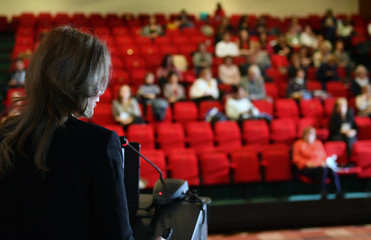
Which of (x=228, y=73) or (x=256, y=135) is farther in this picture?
(x=228, y=73)

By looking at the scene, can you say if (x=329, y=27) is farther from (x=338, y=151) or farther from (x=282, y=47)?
(x=338, y=151)

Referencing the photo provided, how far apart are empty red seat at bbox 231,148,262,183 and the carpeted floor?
460 mm

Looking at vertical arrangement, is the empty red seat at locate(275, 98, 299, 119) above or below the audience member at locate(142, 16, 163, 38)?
below

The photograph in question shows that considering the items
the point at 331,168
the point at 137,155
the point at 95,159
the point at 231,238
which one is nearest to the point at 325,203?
the point at 331,168

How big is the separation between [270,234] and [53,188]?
1903mm

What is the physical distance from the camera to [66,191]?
0.54m

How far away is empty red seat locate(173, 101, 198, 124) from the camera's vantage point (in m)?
3.38

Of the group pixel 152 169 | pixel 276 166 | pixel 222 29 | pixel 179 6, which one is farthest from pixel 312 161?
pixel 179 6

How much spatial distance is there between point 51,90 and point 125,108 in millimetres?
2700

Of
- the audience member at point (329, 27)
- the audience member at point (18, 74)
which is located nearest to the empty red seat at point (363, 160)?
the audience member at point (18, 74)

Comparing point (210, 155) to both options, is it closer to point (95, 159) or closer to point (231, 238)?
point (231, 238)

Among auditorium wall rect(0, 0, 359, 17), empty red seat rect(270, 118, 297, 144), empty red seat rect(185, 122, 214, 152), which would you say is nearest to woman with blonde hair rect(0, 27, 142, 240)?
empty red seat rect(185, 122, 214, 152)

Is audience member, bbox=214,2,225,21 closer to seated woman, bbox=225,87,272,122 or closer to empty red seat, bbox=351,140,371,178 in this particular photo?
seated woman, bbox=225,87,272,122

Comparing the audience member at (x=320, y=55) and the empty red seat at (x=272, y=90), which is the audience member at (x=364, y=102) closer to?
the empty red seat at (x=272, y=90)
